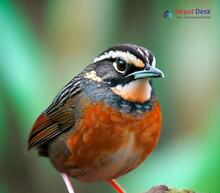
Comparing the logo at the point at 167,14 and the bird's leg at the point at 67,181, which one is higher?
the logo at the point at 167,14

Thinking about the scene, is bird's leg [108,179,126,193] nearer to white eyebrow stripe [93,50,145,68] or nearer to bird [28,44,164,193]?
bird [28,44,164,193]

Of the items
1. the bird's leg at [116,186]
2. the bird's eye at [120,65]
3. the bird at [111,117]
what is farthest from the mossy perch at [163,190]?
the bird's eye at [120,65]

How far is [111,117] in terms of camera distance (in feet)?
6.91

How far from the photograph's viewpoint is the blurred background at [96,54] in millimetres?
2492

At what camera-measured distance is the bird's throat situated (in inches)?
81.1

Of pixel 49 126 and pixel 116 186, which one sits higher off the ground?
pixel 49 126

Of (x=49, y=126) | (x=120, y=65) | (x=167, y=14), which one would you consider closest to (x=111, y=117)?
(x=120, y=65)

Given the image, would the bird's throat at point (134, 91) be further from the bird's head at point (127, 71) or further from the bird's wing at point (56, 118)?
the bird's wing at point (56, 118)

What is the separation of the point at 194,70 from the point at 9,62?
2.32ft

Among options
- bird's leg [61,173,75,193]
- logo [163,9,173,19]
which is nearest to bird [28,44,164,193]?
bird's leg [61,173,75,193]

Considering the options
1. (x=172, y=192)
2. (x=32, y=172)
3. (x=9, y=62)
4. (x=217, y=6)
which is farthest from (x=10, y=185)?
(x=217, y=6)

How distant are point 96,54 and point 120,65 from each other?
461 millimetres

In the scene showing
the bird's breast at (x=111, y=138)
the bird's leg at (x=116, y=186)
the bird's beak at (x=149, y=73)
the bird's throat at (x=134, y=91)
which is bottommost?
the bird's leg at (x=116, y=186)

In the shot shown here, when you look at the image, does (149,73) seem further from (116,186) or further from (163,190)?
(116,186)
